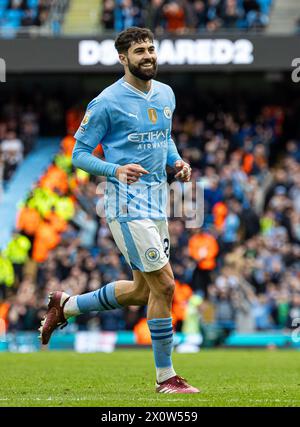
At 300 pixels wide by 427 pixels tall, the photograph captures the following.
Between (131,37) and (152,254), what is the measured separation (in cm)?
178

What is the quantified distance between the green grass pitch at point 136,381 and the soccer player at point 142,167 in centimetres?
54

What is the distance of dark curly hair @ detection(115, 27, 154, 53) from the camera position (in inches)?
346

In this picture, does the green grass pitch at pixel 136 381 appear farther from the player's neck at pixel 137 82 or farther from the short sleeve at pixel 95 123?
the player's neck at pixel 137 82

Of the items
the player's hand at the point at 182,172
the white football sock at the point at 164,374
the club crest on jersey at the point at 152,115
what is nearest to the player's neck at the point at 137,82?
the club crest on jersey at the point at 152,115

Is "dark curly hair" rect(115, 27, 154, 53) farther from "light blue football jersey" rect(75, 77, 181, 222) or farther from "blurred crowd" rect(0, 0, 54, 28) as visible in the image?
"blurred crowd" rect(0, 0, 54, 28)

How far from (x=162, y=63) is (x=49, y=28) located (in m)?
2.87

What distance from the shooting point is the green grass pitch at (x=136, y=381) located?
782 centimetres

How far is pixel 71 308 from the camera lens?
9.37m

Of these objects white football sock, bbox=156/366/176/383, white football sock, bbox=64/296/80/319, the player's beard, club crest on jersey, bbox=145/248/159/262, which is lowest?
white football sock, bbox=156/366/176/383

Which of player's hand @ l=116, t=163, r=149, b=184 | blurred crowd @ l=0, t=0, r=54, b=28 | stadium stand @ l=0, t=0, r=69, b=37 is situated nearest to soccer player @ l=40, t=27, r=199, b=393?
player's hand @ l=116, t=163, r=149, b=184

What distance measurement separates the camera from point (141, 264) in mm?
8664

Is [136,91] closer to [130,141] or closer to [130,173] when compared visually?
[130,141]

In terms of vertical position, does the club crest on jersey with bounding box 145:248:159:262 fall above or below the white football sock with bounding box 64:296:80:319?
above
